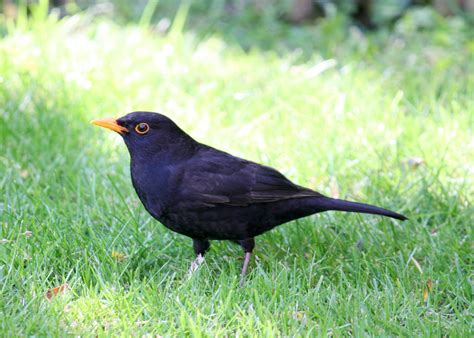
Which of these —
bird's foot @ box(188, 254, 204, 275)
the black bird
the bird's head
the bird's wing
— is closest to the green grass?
bird's foot @ box(188, 254, 204, 275)

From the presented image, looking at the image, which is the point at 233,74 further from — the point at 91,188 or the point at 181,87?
the point at 91,188

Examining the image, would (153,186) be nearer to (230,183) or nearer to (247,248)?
(230,183)

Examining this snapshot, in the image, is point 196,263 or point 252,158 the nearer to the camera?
point 196,263

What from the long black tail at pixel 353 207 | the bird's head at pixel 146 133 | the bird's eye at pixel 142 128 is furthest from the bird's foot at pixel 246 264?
the bird's eye at pixel 142 128

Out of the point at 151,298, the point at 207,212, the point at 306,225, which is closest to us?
the point at 151,298

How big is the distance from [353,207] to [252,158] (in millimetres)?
1510

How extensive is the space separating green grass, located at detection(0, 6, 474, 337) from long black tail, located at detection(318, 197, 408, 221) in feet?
0.85

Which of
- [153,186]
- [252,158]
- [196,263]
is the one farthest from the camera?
[252,158]

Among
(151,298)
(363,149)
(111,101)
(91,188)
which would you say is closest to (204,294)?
(151,298)

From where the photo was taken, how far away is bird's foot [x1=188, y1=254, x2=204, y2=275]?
3932 millimetres

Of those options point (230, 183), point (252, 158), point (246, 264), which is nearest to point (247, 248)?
point (246, 264)

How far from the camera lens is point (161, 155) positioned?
4066 millimetres

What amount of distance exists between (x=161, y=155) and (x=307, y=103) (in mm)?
2305

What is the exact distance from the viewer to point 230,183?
4070mm
